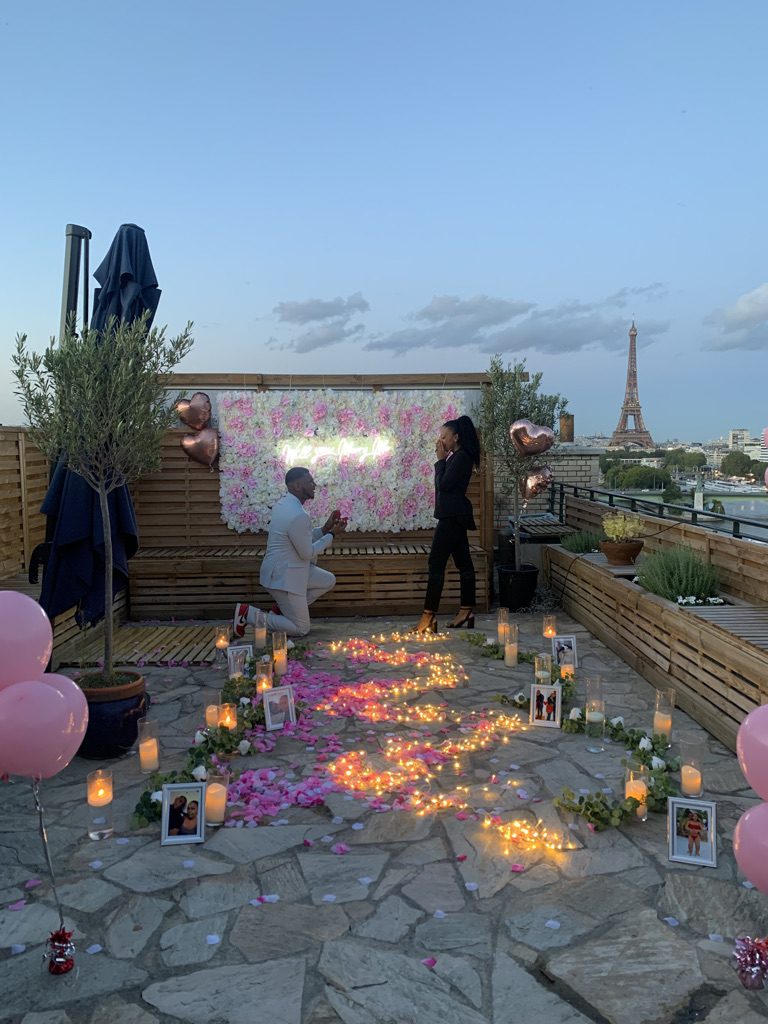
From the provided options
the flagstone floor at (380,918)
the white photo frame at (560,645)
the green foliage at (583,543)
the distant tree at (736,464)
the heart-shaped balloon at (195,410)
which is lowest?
the flagstone floor at (380,918)

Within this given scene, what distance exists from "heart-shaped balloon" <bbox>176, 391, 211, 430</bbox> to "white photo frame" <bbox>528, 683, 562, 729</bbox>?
19.1 feet

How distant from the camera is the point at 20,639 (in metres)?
2.53

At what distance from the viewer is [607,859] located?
318cm

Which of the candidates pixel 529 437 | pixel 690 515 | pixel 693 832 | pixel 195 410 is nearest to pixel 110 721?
pixel 693 832

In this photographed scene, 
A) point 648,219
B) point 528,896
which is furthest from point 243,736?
point 648,219

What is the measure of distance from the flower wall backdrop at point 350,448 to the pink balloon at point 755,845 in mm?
7033

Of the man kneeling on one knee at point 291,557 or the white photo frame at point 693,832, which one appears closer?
the white photo frame at point 693,832

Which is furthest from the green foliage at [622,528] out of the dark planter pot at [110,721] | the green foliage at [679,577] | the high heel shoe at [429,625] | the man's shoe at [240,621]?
the dark planter pot at [110,721]

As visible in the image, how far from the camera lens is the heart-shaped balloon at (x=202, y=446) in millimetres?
8891

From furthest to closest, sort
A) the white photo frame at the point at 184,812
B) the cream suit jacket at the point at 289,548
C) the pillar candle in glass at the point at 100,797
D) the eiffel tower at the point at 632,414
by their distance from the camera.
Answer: the eiffel tower at the point at 632,414 → the cream suit jacket at the point at 289,548 → the pillar candle in glass at the point at 100,797 → the white photo frame at the point at 184,812

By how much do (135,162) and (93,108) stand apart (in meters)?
0.76

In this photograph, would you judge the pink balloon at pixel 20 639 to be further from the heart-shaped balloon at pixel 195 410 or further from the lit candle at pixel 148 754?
the heart-shaped balloon at pixel 195 410

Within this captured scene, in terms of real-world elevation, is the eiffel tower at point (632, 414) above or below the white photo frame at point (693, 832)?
above

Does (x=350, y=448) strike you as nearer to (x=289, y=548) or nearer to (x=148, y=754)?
(x=289, y=548)
